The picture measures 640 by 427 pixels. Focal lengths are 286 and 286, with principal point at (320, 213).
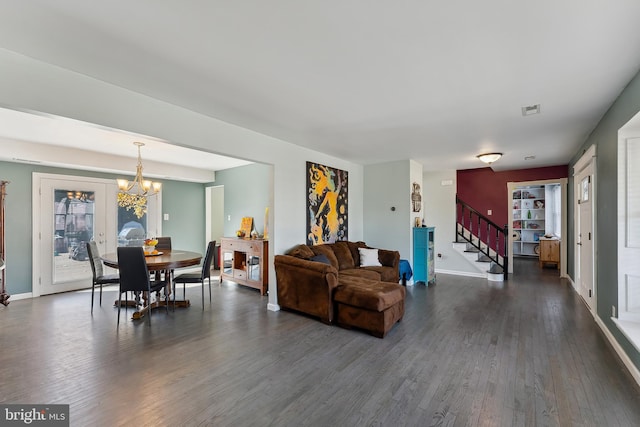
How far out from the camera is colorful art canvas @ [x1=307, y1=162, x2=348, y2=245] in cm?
484

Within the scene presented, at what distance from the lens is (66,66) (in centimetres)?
216

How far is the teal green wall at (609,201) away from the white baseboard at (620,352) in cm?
4

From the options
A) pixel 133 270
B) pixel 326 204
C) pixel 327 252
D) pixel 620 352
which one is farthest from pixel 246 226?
pixel 620 352

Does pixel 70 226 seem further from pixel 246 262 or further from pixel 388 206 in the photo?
pixel 388 206

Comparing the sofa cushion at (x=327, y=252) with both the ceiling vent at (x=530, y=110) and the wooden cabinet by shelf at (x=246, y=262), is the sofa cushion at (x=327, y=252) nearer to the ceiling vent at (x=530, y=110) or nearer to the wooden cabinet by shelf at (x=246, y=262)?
the wooden cabinet by shelf at (x=246, y=262)

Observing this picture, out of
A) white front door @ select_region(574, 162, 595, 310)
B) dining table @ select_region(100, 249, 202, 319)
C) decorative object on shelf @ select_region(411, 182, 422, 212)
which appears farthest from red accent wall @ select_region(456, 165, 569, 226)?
dining table @ select_region(100, 249, 202, 319)

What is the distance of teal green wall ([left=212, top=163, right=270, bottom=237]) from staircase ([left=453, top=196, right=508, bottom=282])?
4.52 meters

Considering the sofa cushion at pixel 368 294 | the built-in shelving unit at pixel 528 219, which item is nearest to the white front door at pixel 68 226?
the sofa cushion at pixel 368 294

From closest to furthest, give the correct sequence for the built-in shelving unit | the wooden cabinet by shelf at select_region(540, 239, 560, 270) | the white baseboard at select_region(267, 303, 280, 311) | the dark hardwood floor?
the dark hardwood floor → the white baseboard at select_region(267, 303, 280, 311) → the wooden cabinet by shelf at select_region(540, 239, 560, 270) → the built-in shelving unit

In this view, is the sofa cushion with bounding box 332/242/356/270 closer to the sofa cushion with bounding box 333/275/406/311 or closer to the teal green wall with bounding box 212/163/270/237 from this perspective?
the sofa cushion with bounding box 333/275/406/311

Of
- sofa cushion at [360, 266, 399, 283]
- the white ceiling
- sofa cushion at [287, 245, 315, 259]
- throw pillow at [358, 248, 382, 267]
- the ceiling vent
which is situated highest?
the white ceiling

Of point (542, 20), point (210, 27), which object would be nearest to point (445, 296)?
point (542, 20)

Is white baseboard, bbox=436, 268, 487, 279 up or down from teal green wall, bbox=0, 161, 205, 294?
down

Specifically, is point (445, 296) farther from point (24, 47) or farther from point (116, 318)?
point (24, 47)
